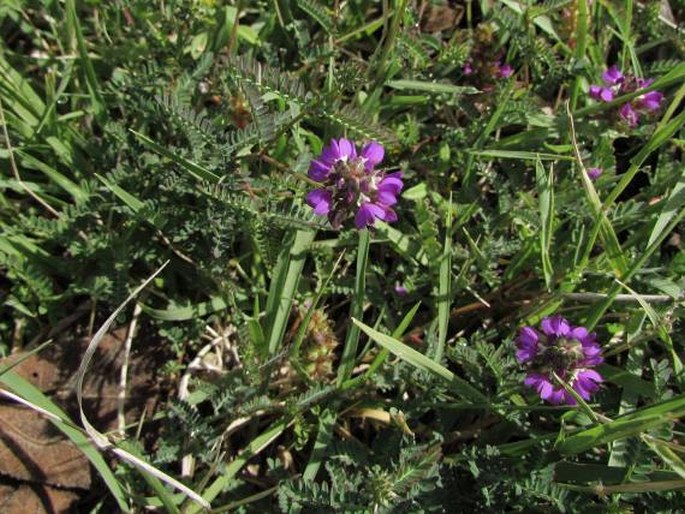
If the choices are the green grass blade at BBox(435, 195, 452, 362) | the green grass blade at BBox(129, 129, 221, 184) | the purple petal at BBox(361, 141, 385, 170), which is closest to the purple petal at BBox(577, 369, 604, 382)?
the green grass blade at BBox(435, 195, 452, 362)

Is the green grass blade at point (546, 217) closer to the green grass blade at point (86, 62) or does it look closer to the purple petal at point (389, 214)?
the purple petal at point (389, 214)

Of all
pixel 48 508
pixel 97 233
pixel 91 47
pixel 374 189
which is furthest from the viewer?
pixel 91 47

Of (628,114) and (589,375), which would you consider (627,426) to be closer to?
(589,375)

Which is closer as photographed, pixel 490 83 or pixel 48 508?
pixel 48 508

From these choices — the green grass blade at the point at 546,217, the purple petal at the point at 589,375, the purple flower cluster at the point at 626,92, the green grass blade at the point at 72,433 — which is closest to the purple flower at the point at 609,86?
the purple flower cluster at the point at 626,92

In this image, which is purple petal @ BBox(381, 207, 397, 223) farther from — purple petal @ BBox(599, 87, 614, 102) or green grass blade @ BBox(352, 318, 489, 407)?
purple petal @ BBox(599, 87, 614, 102)

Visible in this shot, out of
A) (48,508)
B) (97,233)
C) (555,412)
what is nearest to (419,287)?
(555,412)

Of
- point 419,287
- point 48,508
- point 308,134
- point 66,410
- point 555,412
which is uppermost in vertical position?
point 308,134

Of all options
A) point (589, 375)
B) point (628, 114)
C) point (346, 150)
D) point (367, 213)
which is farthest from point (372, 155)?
point (628, 114)

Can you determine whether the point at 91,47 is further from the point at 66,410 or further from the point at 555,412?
the point at 555,412
